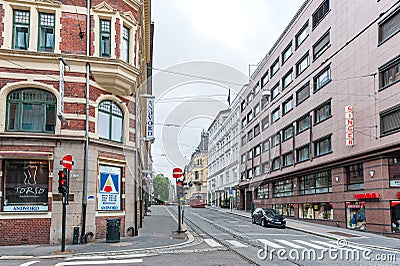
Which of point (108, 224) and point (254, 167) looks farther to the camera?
point (254, 167)

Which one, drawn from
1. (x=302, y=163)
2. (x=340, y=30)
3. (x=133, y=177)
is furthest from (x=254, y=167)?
(x=133, y=177)

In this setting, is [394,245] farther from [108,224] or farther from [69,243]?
[69,243]

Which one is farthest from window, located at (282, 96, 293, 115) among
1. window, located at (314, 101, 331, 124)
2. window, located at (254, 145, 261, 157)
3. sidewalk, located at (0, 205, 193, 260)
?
sidewalk, located at (0, 205, 193, 260)

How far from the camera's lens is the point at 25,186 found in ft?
61.5

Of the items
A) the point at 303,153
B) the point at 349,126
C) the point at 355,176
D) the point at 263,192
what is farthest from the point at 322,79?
the point at 263,192

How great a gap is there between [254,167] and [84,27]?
39.7m

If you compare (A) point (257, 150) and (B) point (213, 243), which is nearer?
(B) point (213, 243)

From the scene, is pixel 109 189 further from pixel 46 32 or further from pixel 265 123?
pixel 265 123

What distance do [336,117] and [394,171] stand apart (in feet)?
26.0

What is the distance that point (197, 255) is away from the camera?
49.3ft

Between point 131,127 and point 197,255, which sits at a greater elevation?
point 131,127

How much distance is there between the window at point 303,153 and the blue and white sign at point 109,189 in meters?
21.1

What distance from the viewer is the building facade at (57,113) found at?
1844 centimetres

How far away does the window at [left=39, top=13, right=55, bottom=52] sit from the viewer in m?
19.6
